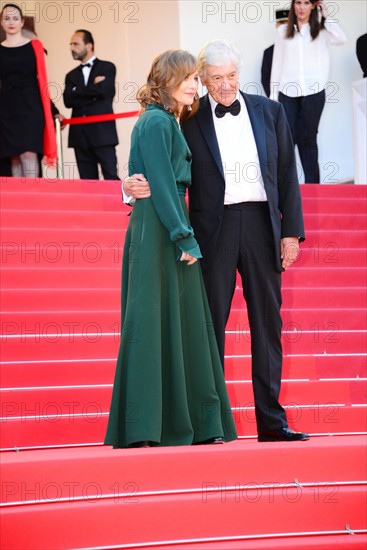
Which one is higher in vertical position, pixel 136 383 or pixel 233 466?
pixel 136 383

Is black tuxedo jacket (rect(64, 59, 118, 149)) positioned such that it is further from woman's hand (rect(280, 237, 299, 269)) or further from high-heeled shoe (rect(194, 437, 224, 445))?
high-heeled shoe (rect(194, 437, 224, 445))

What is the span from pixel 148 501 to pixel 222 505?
0.27 m

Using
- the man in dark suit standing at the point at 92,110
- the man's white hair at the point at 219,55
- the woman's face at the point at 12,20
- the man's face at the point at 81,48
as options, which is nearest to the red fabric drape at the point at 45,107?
the woman's face at the point at 12,20

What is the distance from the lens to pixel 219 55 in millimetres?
4121

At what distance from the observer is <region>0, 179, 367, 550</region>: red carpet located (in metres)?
3.61

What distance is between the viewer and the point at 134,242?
407cm

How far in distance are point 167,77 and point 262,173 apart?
0.59m

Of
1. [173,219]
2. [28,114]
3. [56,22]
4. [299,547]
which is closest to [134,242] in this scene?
[173,219]

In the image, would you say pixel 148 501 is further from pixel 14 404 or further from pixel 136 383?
pixel 14 404

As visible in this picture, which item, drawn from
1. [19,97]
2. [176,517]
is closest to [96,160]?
[19,97]

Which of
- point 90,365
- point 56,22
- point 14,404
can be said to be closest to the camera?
point 14,404

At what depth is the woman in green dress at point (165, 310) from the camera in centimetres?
396

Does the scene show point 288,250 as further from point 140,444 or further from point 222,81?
point 140,444

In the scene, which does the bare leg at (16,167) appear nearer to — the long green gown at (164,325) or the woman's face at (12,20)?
the woman's face at (12,20)
